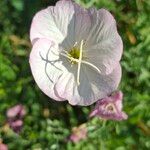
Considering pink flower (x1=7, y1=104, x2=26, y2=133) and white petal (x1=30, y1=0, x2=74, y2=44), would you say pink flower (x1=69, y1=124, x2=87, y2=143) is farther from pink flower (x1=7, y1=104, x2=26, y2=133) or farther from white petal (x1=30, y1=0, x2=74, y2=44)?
white petal (x1=30, y1=0, x2=74, y2=44)

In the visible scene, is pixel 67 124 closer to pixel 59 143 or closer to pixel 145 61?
pixel 59 143

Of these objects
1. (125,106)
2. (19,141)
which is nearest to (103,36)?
Answer: (125,106)

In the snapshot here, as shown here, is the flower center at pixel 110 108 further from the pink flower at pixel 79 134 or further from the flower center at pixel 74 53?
the pink flower at pixel 79 134

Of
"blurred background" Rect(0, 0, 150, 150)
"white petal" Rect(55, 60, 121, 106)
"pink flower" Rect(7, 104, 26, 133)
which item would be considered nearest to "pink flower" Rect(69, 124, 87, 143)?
"blurred background" Rect(0, 0, 150, 150)

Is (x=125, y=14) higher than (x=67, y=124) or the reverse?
higher

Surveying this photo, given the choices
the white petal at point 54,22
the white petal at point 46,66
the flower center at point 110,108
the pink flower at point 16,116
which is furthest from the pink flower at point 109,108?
the pink flower at point 16,116
